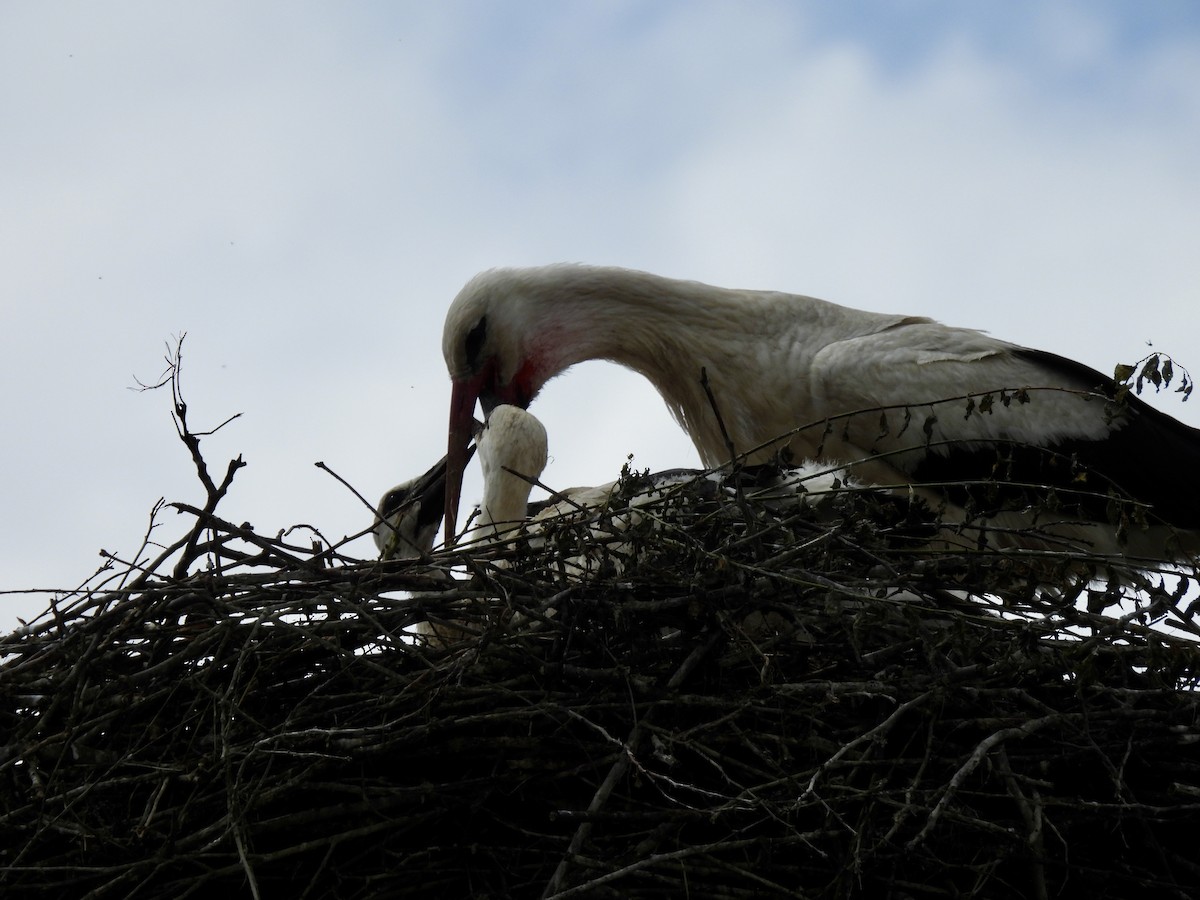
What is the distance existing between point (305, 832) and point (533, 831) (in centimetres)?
32

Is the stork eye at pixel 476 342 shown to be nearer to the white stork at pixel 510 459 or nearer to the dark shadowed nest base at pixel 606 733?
the white stork at pixel 510 459

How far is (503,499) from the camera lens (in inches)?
132

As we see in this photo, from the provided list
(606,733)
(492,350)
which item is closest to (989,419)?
(492,350)

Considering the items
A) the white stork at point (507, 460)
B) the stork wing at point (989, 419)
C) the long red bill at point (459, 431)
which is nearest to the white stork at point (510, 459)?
the white stork at point (507, 460)

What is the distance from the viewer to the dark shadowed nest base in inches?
77.2

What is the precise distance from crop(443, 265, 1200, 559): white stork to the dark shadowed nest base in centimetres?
87

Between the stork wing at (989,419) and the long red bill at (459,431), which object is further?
the long red bill at (459,431)

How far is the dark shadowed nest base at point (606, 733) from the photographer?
1961 millimetres

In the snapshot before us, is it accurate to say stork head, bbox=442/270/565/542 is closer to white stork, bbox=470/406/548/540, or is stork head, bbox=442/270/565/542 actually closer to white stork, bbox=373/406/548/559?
white stork, bbox=373/406/548/559

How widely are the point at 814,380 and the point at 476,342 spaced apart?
920 mm

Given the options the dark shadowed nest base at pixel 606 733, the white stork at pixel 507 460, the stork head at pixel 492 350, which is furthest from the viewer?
the stork head at pixel 492 350

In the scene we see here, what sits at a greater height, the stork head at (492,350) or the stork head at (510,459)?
the stork head at (492,350)

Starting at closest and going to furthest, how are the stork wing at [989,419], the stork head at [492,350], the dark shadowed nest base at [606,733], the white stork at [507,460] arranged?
the dark shadowed nest base at [606,733], the stork wing at [989,419], the white stork at [507,460], the stork head at [492,350]

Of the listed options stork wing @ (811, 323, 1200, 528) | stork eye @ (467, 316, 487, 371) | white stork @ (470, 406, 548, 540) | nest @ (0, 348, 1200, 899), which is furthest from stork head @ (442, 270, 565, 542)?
nest @ (0, 348, 1200, 899)
